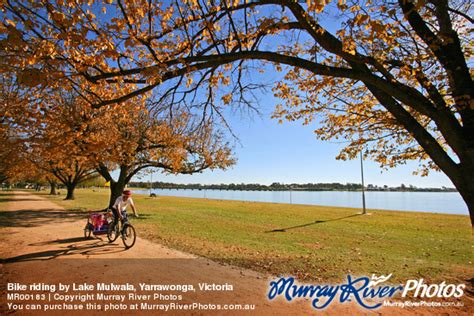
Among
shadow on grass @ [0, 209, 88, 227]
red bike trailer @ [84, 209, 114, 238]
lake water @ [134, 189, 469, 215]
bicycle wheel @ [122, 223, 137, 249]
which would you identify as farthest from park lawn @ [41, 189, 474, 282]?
A: lake water @ [134, 189, 469, 215]

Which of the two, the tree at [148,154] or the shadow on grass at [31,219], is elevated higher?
the tree at [148,154]

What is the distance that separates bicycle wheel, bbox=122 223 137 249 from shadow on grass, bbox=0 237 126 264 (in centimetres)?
25

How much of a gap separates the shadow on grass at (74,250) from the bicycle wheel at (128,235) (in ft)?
0.81

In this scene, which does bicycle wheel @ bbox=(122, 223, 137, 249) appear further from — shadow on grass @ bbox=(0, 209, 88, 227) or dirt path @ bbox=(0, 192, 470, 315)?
shadow on grass @ bbox=(0, 209, 88, 227)

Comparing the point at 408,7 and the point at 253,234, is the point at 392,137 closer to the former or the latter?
the point at 408,7

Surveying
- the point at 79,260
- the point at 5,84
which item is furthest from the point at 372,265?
the point at 5,84

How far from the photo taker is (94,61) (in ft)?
16.4

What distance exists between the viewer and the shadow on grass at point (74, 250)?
7.72m

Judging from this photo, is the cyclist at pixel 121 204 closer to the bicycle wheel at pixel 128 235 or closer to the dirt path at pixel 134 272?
the bicycle wheel at pixel 128 235

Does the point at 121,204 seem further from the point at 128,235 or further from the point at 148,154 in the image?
the point at 148,154

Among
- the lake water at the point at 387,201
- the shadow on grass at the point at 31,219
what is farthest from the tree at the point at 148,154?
the lake water at the point at 387,201

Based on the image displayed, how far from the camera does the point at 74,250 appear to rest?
859 cm

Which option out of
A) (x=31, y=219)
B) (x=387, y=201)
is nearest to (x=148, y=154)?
(x=31, y=219)

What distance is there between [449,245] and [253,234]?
8687 mm
